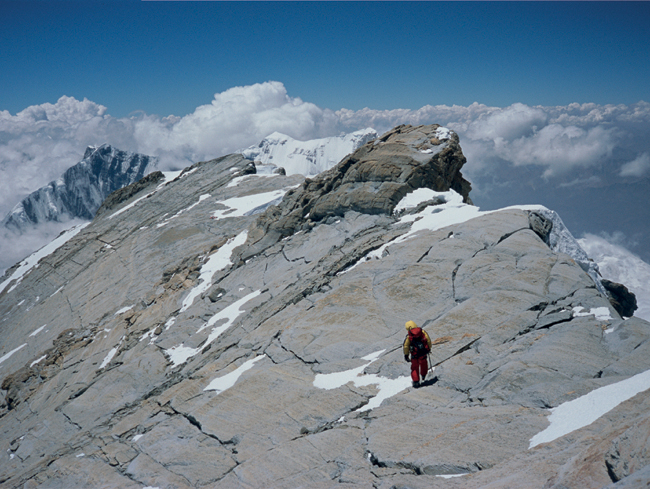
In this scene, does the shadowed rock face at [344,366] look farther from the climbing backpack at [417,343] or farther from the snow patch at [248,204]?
the snow patch at [248,204]

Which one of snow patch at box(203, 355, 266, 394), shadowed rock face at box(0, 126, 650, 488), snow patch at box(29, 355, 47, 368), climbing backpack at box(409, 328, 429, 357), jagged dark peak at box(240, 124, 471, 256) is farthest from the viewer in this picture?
snow patch at box(29, 355, 47, 368)

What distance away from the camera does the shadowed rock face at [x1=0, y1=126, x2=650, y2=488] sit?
9828 millimetres

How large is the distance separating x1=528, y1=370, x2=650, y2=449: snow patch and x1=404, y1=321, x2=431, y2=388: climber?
3.79m

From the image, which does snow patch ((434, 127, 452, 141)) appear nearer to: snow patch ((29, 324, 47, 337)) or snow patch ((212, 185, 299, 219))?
snow patch ((212, 185, 299, 219))

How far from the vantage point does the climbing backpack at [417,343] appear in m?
12.6

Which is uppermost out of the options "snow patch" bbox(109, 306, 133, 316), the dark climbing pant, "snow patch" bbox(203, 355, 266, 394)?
"snow patch" bbox(109, 306, 133, 316)

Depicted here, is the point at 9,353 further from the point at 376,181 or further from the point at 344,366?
the point at 344,366

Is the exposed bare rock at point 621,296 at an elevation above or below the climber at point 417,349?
below

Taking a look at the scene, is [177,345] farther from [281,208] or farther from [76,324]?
[76,324]

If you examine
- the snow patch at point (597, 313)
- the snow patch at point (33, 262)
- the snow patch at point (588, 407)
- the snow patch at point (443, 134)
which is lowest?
the snow patch at point (597, 313)

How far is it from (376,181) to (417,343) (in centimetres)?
1964

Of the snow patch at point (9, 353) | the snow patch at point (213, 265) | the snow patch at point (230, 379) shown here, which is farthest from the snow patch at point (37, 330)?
the snow patch at point (230, 379)

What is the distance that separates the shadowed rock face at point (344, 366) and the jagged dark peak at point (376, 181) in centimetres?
19

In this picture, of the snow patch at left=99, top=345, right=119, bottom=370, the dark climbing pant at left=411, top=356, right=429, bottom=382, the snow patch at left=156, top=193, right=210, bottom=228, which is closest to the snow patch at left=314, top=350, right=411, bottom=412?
the dark climbing pant at left=411, top=356, right=429, bottom=382
